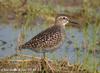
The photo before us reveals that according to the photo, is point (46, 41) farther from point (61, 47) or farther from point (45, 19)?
point (45, 19)

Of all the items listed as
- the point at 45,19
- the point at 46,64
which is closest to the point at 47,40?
the point at 46,64

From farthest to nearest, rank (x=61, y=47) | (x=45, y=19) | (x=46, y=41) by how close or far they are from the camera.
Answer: (x=45, y=19)
(x=61, y=47)
(x=46, y=41)

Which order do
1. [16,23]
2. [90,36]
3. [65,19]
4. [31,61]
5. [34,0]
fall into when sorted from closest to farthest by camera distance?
[31,61] < [65,19] < [90,36] < [16,23] < [34,0]

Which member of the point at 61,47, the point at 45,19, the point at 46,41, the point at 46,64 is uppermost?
the point at 45,19

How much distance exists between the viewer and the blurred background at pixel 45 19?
998 centimetres

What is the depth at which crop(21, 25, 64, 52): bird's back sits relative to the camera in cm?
841

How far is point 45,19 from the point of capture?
11789mm

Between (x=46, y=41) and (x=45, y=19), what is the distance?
3.25 metres

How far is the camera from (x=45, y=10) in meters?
11.9

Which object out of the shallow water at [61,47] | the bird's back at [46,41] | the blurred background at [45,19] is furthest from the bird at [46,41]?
the blurred background at [45,19]

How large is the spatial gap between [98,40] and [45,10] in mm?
1866

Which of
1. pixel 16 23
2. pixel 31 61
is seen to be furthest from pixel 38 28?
pixel 31 61

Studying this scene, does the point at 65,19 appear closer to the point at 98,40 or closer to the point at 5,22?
the point at 98,40

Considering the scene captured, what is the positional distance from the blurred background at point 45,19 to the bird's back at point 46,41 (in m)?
0.57
